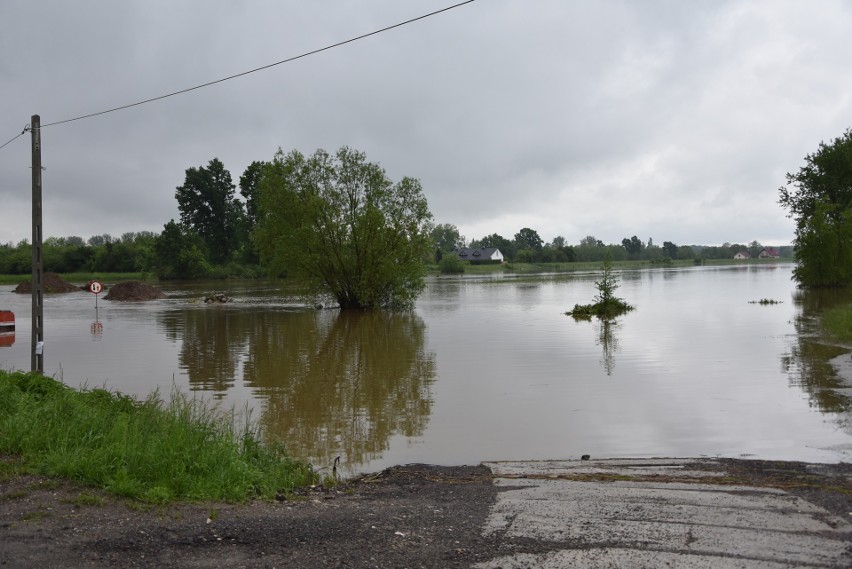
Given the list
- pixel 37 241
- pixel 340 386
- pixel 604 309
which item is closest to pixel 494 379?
pixel 340 386

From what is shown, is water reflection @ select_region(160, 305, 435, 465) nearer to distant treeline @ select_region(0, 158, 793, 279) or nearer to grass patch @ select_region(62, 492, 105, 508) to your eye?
grass patch @ select_region(62, 492, 105, 508)

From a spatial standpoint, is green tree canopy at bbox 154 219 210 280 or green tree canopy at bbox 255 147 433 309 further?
green tree canopy at bbox 154 219 210 280

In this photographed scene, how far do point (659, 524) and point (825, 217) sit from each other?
185 ft

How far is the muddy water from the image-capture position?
1103 cm

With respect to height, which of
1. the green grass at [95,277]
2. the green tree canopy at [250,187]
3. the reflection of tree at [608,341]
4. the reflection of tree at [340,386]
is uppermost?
the green tree canopy at [250,187]

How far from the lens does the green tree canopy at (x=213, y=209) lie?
106375 mm

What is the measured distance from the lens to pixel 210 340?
87.1 ft

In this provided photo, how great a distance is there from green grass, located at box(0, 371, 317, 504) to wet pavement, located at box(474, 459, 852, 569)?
276cm

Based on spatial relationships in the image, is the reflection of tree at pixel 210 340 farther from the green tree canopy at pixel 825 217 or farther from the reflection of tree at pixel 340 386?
the green tree canopy at pixel 825 217

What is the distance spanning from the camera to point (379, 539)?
595 cm

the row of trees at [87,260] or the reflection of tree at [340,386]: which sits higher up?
the row of trees at [87,260]

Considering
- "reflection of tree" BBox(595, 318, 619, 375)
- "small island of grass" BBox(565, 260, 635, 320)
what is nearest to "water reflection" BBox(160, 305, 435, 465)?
"reflection of tree" BBox(595, 318, 619, 375)

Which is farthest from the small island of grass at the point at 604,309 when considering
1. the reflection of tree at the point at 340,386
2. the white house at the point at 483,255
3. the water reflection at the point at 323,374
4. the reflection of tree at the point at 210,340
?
the white house at the point at 483,255

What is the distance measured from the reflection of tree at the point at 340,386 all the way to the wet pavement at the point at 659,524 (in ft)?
12.4
